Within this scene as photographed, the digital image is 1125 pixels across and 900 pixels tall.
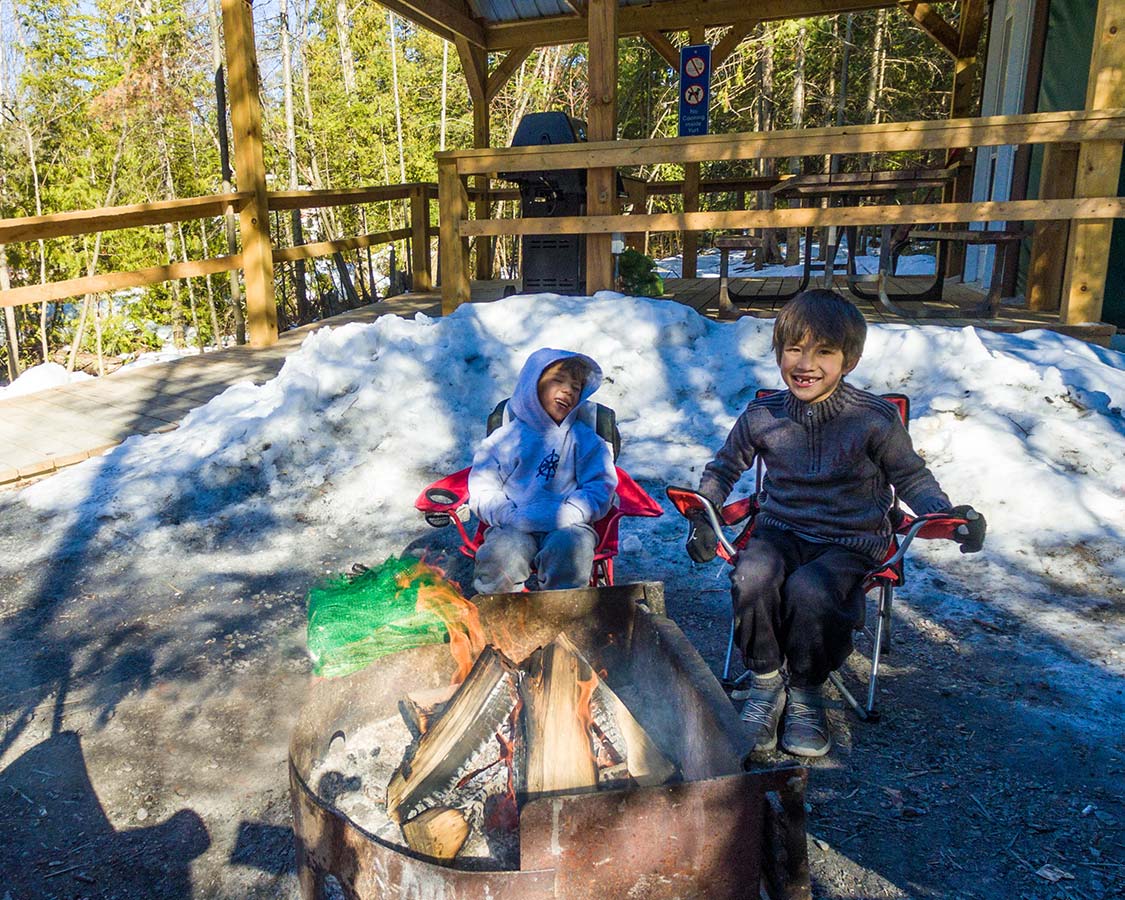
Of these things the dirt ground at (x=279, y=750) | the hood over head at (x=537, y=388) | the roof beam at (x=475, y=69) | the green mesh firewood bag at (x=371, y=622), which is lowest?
the dirt ground at (x=279, y=750)

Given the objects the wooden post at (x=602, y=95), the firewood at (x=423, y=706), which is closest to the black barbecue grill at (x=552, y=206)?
the wooden post at (x=602, y=95)

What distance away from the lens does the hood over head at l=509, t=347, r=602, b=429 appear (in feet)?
9.83

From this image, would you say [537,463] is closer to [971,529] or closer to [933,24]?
[971,529]

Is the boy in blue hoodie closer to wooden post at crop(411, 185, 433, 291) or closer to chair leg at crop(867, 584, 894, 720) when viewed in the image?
chair leg at crop(867, 584, 894, 720)

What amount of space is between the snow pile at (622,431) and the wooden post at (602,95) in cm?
111

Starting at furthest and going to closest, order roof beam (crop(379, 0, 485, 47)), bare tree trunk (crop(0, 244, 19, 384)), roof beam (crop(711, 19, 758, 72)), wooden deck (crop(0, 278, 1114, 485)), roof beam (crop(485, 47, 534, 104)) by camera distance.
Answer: bare tree trunk (crop(0, 244, 19, 384)) → roof beam (crop(485, 47, 534, 104)) → roof beam (crop(711, 19, 758, 72)) → roof beam (crop(379, 0, 485, 47)) → wooden deck (crop(0, 278, 1114, 485))

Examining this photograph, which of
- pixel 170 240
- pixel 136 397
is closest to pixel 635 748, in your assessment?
pixel 136 397

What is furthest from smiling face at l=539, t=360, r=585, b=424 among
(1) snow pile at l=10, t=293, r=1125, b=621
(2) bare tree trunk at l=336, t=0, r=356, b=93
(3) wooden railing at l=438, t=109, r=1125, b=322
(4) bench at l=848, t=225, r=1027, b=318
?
(2) bare tree trunk at l=336, t=0, r=356, b=93

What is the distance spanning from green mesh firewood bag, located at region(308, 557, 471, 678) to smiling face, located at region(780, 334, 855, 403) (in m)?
1.15

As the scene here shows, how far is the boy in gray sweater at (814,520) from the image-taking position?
2.41m

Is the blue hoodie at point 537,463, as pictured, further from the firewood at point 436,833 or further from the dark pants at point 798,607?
the firewood at point 436,833

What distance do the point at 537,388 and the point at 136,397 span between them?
421 cm

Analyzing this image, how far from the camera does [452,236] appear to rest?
7094 mm

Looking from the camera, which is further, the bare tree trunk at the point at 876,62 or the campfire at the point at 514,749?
the bare tree trunk at the point at 876,62
